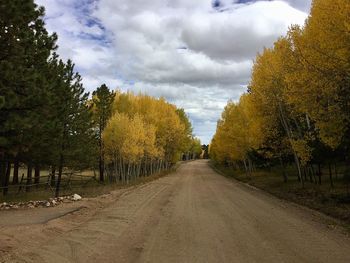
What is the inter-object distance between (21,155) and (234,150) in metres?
24.0

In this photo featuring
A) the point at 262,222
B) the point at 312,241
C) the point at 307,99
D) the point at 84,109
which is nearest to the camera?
the point at 312,241

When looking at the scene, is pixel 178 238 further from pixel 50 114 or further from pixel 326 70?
pixel 50 114

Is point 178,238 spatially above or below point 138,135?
below

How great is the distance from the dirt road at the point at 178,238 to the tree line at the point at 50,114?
5.00m

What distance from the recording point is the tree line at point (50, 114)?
1556 centimetres

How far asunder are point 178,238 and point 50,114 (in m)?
10.2

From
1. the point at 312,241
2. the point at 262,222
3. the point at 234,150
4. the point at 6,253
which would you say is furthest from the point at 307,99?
the point at 234,150

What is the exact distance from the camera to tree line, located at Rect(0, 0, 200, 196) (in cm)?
1556

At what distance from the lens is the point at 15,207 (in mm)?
16875

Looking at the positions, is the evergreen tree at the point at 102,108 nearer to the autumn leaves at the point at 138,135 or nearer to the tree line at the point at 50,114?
the tree line at the point at 50,114

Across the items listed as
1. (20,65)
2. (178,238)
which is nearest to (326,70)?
(178,238)

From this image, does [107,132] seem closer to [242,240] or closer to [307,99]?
[307,99]

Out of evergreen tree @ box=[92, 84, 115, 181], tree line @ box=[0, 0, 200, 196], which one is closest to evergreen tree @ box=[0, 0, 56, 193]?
tree line @ box=[0, 0, 200, 196]

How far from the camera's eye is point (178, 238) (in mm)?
10555
